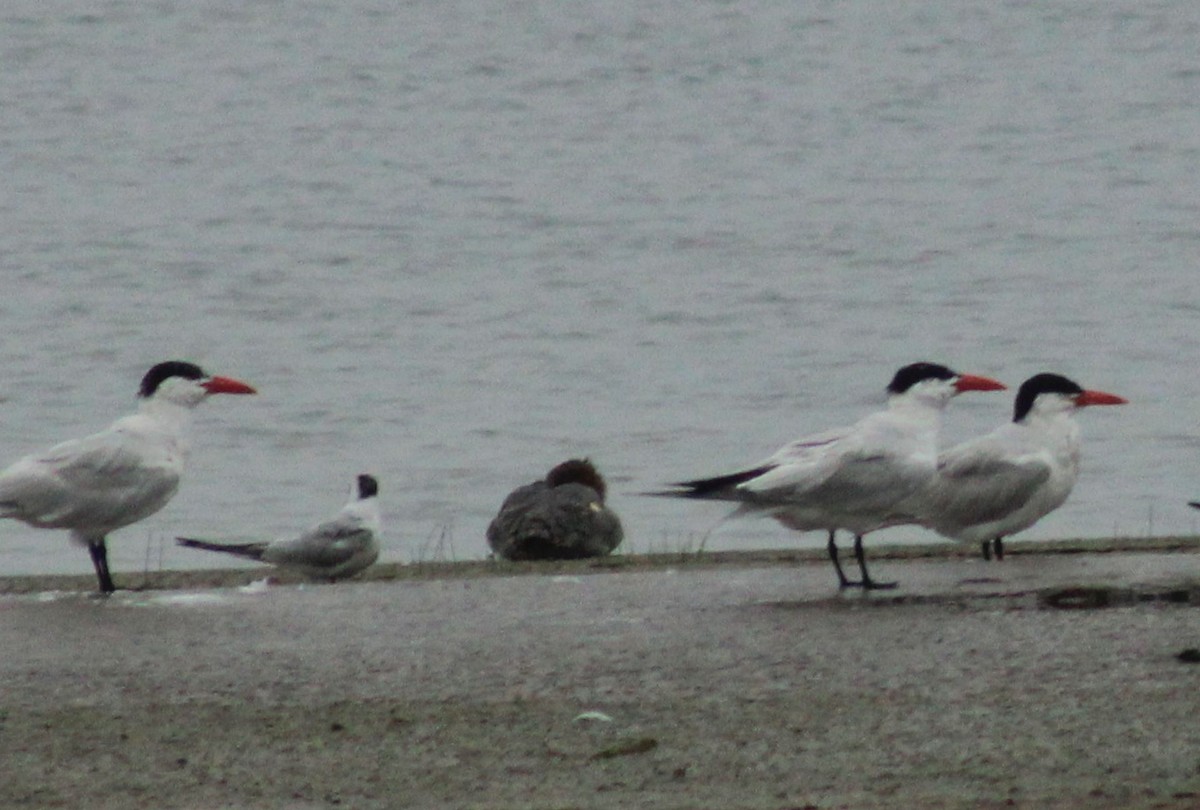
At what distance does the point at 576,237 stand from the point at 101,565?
18.2 meters

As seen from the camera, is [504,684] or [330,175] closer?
[504,684]

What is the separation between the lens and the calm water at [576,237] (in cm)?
1675

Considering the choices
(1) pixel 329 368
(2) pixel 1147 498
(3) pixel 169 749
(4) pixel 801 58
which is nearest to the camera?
(3) pixel 169 749

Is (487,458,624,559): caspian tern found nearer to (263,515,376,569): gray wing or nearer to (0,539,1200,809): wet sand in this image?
(263,515,376,569): gray wing

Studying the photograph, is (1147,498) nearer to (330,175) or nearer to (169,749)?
(169,749)

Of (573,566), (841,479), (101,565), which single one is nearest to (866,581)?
(841,479)

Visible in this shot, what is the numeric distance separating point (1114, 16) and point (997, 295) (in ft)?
61.1

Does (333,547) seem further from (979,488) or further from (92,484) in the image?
(979,488)

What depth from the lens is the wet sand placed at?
212 inches

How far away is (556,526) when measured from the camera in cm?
1067

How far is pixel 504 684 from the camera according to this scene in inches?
258

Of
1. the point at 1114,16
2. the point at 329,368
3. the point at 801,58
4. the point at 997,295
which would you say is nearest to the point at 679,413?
the point at 329,368

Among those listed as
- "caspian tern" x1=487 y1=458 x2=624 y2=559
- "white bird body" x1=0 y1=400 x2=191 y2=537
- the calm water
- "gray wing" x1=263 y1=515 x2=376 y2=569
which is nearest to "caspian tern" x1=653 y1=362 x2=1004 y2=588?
"gray wing" x1=263 y1=515 x2=376 y2=569

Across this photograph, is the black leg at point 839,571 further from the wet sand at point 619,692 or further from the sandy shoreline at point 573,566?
the sandy shoreline at point 573,566
